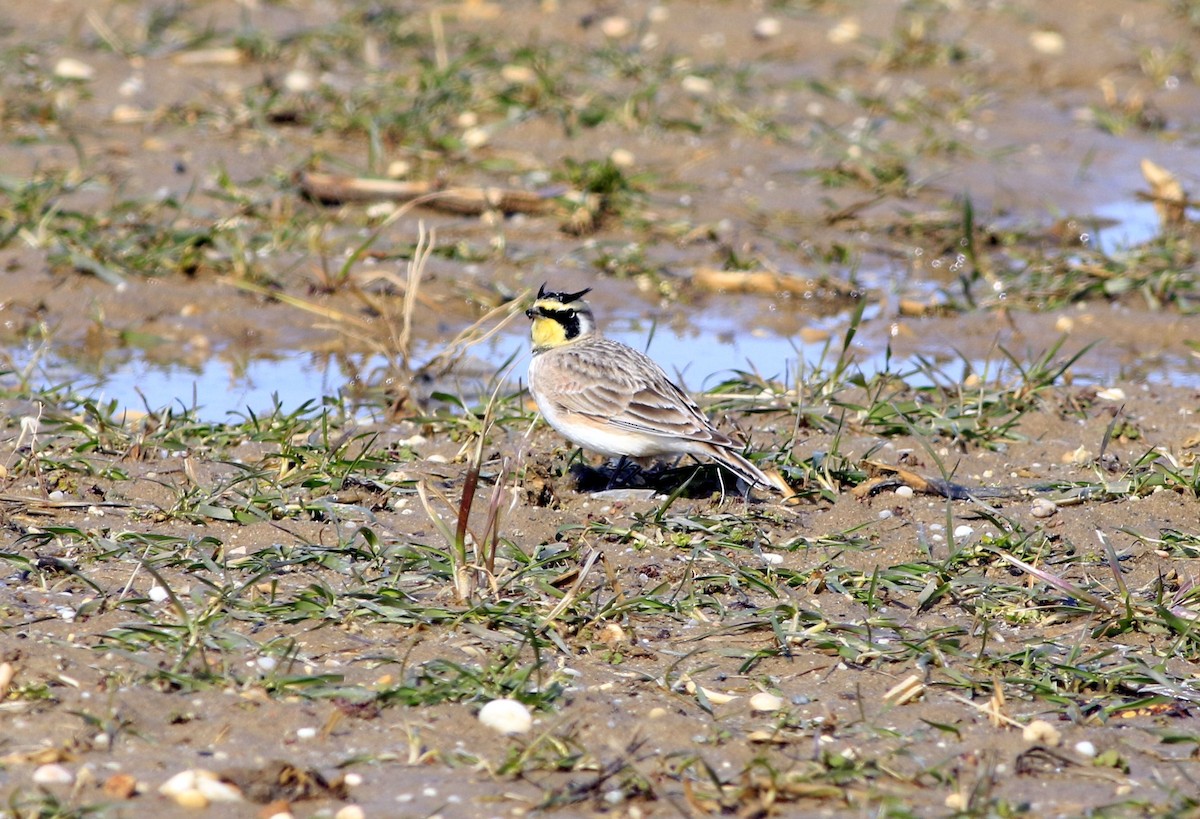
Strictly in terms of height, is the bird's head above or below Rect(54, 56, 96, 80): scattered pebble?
below

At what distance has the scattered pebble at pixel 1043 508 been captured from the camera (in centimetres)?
594

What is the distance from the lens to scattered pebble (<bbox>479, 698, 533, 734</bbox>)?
4.27 metres

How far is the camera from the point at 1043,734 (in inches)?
171

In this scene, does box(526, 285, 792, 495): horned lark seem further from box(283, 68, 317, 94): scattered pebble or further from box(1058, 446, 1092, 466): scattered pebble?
box(283, 68, 317, 94): scattered pebble

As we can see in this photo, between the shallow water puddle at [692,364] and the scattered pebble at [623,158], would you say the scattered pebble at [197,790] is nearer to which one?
the shallow water puddle at [692,364]

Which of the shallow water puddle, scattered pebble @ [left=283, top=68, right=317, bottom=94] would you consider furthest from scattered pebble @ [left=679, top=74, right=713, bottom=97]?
the shallow water puddle

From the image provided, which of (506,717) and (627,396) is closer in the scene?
(506,717)

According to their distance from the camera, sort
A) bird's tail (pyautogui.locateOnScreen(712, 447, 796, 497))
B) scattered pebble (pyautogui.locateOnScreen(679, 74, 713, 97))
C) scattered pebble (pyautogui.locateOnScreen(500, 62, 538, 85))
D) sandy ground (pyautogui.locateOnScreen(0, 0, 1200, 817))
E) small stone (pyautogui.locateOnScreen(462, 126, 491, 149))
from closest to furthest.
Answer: sandy ground (pyautogui.locateOnScreen(0, 0, 1200, 817)) < bird's tail (pyautogui.locateOnScreen(712, 447, 796, 497)) < small stone (pyautogui.locateOnScreen(462, 126, 491, 149)) < scattered pebble (pyautogui.locateOnScreen(500, 62, 538, 85)) < scattered pebble (pyautogui.locateOnScreen(679, 74, 713, 97))

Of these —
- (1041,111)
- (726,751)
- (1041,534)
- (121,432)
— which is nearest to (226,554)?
(121,432)

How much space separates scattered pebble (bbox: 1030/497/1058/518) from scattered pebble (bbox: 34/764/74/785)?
3650 millimetres

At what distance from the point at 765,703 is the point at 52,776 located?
1.96 metres

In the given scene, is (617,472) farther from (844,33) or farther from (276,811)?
(844,33)

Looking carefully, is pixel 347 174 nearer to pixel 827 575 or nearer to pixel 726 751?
pixel 827 575

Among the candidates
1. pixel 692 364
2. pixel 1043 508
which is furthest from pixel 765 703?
pixel 692 364
